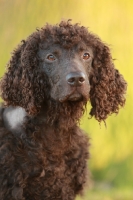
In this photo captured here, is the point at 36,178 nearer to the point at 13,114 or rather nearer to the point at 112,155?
the point at 13,114

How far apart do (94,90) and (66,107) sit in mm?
349

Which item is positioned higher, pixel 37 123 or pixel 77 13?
pixel 77 13

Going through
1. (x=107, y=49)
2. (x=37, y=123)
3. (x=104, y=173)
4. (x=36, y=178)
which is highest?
(x=104, y=173)

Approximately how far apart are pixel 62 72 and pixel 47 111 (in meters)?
0.52

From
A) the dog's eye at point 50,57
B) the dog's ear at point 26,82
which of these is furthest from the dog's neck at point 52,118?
the dog's eye at point 50,57

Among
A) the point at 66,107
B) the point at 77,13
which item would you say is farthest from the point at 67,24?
the point at 77,13

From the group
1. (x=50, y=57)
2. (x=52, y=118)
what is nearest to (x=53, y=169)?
(x=52, y=118)

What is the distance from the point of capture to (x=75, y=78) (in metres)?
5.64

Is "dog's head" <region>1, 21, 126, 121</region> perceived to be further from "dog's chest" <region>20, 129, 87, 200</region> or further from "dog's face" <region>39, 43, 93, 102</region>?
"dog's chest" <region>20, 129, 87, 200</region>

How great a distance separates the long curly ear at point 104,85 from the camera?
6234 mm

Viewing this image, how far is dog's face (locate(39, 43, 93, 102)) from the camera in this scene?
5.68m

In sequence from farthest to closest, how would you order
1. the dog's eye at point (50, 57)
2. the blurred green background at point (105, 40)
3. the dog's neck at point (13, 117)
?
the blurred green background at point (105, 40) → the dog's neck at point (13, 117) → the dog's eye at point (50, 57)

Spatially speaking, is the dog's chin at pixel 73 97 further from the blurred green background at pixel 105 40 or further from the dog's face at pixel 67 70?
the blurred green background at pixel 105 40

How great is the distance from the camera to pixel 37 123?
6172 mm
